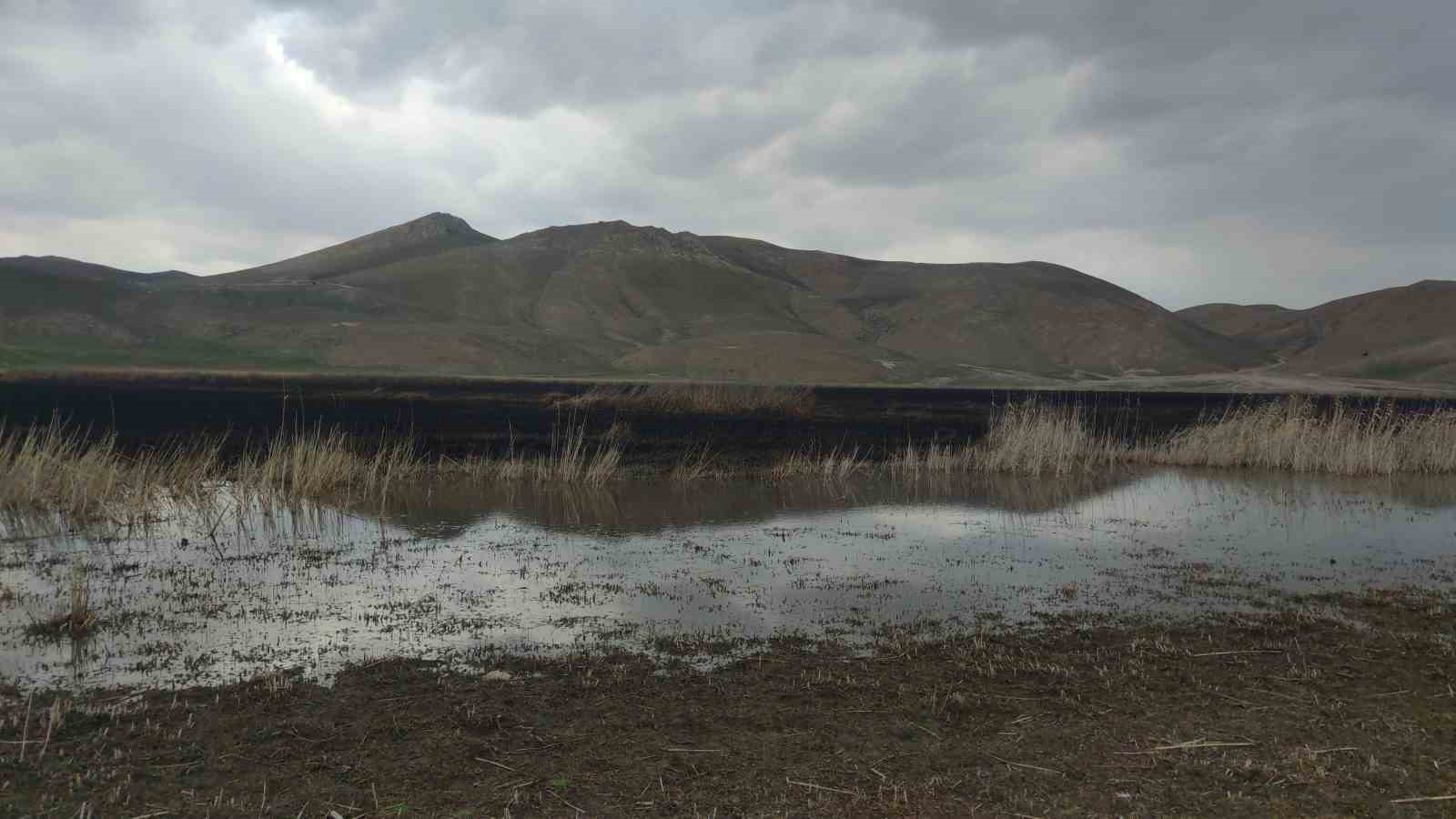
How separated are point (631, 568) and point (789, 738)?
21.0ft

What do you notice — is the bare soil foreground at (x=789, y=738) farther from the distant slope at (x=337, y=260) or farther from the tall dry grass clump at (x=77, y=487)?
the distant slope at (x=337, y=260)

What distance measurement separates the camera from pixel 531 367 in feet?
352

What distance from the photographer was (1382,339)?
527 ft

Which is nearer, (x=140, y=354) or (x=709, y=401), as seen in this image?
(x=709, y=401)

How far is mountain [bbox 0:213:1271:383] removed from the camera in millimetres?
103938

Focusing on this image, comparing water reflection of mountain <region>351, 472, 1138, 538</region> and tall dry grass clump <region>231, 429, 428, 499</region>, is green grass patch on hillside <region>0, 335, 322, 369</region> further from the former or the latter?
water reflection of mountain <region>351, 472, 1138, 538</region>

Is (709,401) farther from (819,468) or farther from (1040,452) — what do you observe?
(1040,452)

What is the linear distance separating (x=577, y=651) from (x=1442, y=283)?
204 meters

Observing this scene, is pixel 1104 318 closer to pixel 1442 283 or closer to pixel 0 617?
pixel 1442 283

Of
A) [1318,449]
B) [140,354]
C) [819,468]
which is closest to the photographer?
[819,468]

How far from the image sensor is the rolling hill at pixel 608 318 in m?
104

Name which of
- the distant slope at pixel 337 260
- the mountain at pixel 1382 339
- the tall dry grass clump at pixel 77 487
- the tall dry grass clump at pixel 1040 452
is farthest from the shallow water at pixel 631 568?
the distant slope at pixel 337 260

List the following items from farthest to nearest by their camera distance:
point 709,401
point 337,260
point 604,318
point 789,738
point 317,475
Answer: point 337,260, point 604,318, point 709,401, point 317,475, point 789,738

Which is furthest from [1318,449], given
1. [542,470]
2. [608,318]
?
[608,318]
